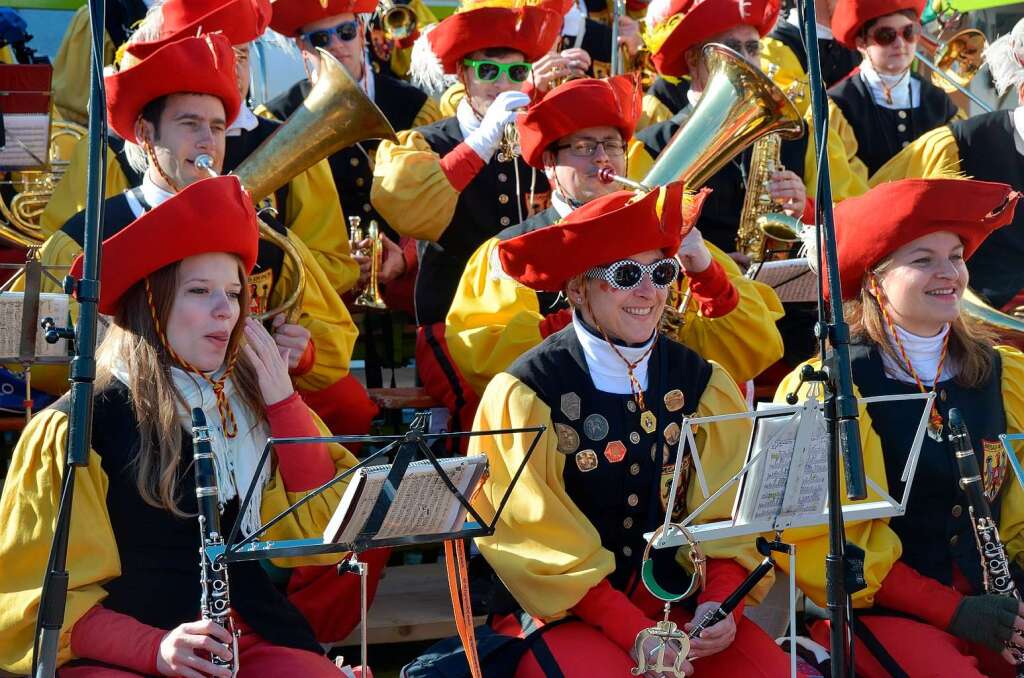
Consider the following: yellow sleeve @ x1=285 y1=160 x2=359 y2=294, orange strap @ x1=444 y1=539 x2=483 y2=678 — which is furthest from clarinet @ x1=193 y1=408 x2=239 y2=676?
yellow sleeve @ x1=285 y1=160 x2=359 y2=294

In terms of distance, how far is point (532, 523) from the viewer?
3807 millimetres

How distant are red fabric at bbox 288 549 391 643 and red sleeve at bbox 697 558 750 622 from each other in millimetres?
942

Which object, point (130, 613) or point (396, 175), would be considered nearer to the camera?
point (130, 613)

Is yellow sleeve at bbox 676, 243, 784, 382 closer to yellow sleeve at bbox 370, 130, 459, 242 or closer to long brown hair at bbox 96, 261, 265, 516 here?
yellow sleeve at bbox 370, 130, 459, 242

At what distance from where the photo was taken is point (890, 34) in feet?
22.7

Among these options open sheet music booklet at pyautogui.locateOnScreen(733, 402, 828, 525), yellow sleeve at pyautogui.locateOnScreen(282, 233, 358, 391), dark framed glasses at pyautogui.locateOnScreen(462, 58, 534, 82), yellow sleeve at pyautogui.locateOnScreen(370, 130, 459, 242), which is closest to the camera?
open sheet music booklet at pyautogui.locateOnScreen(733, 402, 828, 525)

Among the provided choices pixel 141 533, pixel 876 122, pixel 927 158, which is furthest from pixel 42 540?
pixel 876 122

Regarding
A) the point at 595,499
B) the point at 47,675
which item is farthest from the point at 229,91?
the point at 47,675

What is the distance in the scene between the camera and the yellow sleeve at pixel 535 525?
3773 millimetres

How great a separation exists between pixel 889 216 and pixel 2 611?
2.54 metres

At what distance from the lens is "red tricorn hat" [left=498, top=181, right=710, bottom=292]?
3908 mm

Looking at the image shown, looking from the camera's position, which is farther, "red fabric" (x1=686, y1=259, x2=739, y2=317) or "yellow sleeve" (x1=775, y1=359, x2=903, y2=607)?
"red fabric" (x1=686, y1=259, x2=739, y2=317)

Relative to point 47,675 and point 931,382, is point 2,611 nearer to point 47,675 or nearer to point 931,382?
point 47,675

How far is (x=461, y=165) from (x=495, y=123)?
0.22 m
